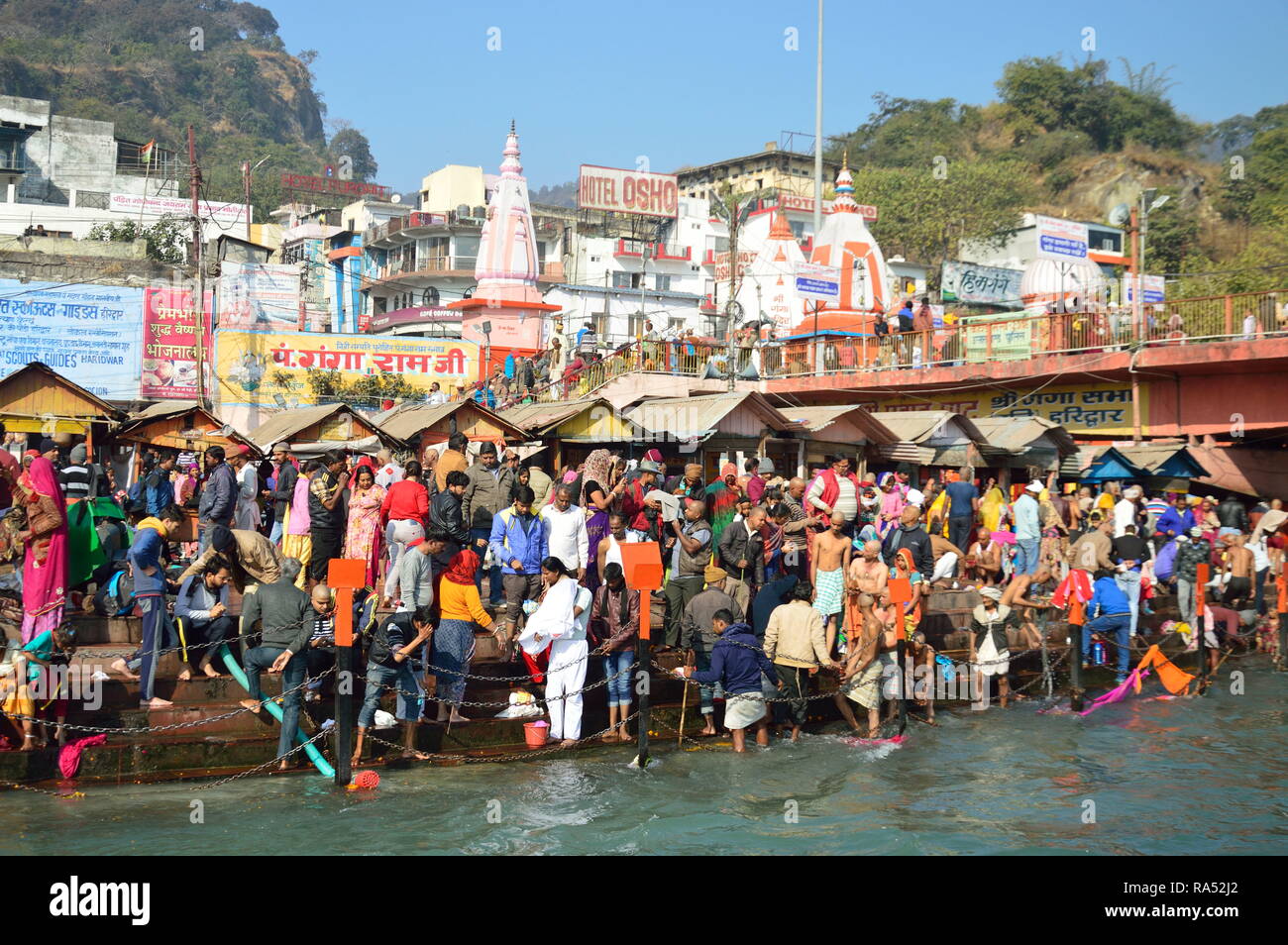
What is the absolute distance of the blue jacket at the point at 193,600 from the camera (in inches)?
433

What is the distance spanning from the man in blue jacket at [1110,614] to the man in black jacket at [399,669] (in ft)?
30.4

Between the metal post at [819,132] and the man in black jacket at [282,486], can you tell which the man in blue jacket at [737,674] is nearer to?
the man in black jacket at [282,486]

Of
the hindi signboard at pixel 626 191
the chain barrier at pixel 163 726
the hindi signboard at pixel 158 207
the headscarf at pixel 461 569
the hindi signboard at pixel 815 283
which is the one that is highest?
the hindi signboard at pixel 626 191

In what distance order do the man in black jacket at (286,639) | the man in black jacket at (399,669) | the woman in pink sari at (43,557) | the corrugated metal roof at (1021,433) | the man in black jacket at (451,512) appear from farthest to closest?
1. the corrugated metal roof at (1021,433)
2. the man in black jacket at (451,512)
3. the man in black jacket at (399,669)
4. the man in black jacket at (286,639)
5. the woman in pink sari at (43,557)

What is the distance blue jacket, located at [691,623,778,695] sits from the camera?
11664 millimetres

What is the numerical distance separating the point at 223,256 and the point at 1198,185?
Answer: 156ft

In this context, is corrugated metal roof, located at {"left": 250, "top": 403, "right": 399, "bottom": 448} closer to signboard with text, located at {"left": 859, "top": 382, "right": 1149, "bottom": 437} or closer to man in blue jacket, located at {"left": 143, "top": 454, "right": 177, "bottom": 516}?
man in blue jacket, located at {"left": 143, "top": 454, "right": 177, "bottom": 516}

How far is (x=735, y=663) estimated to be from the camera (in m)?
11.7

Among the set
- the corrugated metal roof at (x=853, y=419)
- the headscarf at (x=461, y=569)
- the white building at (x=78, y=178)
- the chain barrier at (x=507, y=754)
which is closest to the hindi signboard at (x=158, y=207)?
the white building at (x=78, y=178)

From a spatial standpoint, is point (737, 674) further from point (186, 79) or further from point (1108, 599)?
point (186, 79)

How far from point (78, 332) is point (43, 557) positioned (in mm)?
22986

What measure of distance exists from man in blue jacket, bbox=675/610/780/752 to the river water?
17.0 inches
